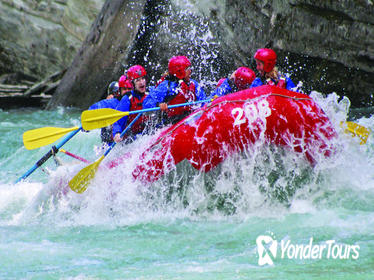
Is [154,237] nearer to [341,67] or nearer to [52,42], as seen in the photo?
[341,67]

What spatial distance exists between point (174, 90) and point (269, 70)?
94 cm

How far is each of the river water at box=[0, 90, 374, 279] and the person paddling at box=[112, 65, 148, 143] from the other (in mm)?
262

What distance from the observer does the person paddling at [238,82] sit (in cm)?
563

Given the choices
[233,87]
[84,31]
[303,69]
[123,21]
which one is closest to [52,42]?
[84,31]

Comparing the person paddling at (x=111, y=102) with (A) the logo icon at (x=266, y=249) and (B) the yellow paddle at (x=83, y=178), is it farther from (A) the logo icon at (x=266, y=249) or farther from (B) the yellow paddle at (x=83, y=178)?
(A) the logo icon at (x=266, y=249)

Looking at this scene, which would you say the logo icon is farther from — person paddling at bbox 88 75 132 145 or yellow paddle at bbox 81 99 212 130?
person paddling at bbox 88 75 132 145

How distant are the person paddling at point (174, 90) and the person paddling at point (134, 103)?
219 mm

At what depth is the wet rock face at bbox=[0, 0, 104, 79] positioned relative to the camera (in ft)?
43.4

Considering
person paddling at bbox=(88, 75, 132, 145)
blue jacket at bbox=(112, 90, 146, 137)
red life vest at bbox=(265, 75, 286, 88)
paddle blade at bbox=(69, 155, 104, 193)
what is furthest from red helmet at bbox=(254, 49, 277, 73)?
paddle blade at bbox=(69, 155, 104, 193)

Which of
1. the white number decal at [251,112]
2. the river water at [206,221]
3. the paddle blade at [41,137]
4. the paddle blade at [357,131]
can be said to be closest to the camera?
the river water at [206,221]

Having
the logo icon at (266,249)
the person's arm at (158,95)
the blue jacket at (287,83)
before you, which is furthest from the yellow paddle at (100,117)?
the logo icon at (266,249)

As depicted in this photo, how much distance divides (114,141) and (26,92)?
7697 mm

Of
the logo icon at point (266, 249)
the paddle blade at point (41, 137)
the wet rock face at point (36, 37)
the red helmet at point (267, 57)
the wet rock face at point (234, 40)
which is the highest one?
the wet rock face at point (36, 37)

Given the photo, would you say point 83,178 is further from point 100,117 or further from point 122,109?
point 122,109
